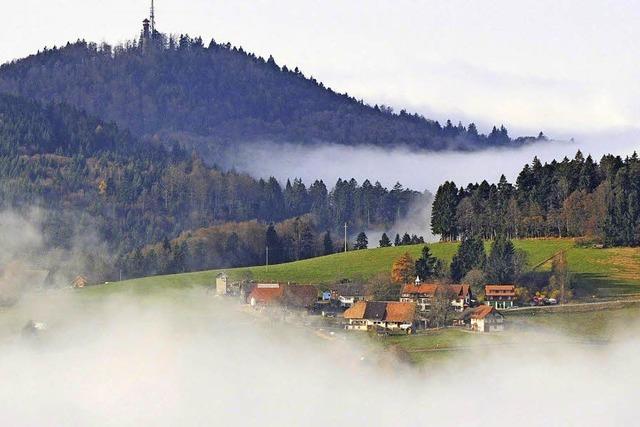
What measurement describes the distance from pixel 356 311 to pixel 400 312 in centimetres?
446

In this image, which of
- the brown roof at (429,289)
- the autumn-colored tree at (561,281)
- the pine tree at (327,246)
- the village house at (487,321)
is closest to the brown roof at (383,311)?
the brown roof at (429,289)

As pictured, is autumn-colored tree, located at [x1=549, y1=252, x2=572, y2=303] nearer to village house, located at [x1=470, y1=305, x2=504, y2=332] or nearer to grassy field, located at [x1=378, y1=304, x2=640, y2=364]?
grassy field, located at [x1=378, y1=304, x2=640, y2=364]

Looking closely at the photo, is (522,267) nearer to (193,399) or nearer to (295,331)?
(295,331)

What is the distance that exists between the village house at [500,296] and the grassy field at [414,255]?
6.99 metres

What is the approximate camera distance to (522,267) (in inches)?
5522

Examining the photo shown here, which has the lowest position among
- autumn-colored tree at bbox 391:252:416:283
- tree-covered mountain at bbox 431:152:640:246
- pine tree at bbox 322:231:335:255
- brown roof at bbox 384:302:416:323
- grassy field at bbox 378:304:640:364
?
grassy field at bbox 378:304:640:364

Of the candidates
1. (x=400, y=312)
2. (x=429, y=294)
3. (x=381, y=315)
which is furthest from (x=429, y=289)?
(x=381, y=315)

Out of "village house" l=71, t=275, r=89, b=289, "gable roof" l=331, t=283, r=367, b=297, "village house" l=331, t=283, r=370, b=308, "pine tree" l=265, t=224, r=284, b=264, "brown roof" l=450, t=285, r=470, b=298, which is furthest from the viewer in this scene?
"pine tree" l=265, t=224, r=284, b=264

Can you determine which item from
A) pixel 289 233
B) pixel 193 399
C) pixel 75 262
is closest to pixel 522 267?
pixel 193 399

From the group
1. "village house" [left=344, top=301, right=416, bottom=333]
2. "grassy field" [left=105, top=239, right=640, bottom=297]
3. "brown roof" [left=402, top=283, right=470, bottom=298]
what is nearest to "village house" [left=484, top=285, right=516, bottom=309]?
"brown roof" [left=402, top=283, right=470, bottom=298]

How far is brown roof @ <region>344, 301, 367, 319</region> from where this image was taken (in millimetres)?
129613

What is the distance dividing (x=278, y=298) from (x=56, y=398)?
103 feet

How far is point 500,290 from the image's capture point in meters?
136

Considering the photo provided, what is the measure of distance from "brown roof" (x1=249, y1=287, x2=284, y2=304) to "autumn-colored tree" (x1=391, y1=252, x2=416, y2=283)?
46.0 ft
